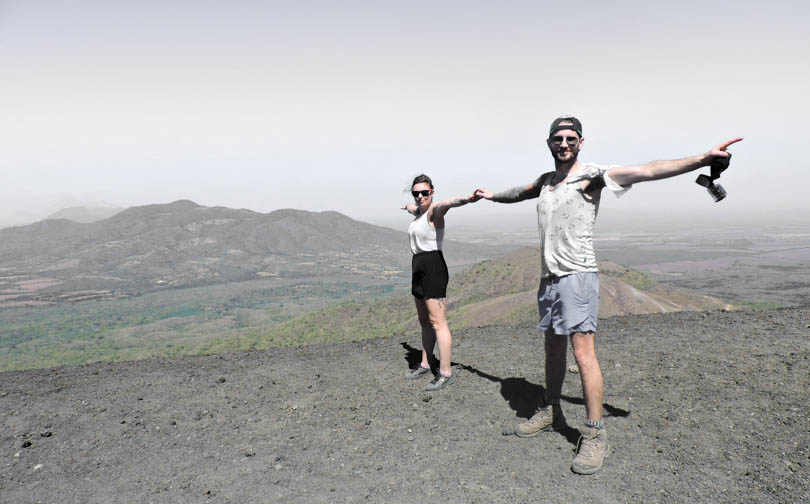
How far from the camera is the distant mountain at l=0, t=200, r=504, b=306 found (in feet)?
356

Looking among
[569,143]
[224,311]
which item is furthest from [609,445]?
[224,311]

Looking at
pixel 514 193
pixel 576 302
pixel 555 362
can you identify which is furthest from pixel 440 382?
pixel 514 193

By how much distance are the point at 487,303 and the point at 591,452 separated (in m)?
21.4

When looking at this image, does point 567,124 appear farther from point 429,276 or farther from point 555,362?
point 429,276

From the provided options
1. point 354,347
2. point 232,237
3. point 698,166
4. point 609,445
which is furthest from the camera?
point 232,237

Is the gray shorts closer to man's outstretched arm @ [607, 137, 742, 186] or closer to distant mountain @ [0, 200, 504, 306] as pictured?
man's outstretched arm @ [607, 137, 742, 186]

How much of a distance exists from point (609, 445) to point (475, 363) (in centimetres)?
264

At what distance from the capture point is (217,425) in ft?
15.1

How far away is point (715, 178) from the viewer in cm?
278

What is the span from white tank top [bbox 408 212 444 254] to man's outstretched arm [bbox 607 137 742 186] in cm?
212

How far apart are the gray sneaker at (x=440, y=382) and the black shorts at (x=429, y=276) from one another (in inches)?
39.5

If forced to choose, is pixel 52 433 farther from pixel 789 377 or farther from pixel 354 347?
pixel 789 377

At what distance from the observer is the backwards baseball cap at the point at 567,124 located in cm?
342

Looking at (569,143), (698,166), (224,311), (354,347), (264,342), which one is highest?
(569,143)
